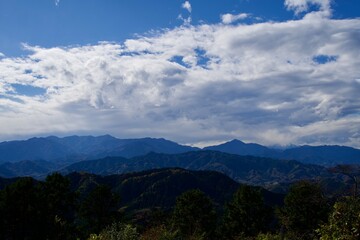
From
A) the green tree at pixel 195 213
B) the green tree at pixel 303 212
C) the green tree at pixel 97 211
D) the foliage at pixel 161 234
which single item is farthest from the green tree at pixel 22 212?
the green tree at pixel 303 212

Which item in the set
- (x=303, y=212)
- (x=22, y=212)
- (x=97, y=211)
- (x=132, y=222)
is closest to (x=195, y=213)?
(x=132, y=222)

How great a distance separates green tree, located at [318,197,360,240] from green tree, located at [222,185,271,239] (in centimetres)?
5304

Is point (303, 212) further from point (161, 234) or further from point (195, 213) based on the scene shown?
point (161, 234)

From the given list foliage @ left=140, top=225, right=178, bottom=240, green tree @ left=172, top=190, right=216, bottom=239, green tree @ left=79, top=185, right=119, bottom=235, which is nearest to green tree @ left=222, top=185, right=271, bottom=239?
green tree @ left=172, top=190, right=216, bottom=239

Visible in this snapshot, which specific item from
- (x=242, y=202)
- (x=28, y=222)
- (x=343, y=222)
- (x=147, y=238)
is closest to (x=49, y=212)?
(x=28, y=222)

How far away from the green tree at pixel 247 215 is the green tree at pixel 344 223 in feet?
174

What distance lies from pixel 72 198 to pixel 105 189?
371 inches

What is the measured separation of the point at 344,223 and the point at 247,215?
181 feet

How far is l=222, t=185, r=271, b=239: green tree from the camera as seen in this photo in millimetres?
71812

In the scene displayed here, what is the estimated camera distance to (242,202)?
242 feet

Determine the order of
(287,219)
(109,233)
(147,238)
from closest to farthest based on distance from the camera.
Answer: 1. (109,233)
2. (147,238)
3. (287,219)

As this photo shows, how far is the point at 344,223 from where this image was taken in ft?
63.4

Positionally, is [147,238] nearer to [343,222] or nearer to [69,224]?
[343,222]

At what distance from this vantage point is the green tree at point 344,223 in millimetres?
18703
